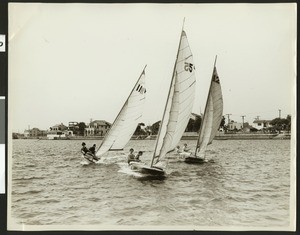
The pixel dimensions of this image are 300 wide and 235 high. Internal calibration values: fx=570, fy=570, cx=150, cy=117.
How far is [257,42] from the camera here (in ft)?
6.53

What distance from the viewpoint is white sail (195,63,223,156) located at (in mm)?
1979

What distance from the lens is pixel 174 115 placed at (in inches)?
79.0

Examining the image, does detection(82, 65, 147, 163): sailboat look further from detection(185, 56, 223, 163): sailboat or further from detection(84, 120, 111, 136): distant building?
detection(185, 56, 223, 163): sailboat

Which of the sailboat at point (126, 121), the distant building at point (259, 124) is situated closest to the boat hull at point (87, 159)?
the sailboat at point (126, 121)

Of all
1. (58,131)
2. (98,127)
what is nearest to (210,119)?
(98,127)

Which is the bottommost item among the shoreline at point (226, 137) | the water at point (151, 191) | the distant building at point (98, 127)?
the water at point (151, 191)

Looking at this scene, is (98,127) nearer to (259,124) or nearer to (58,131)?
(58,131)

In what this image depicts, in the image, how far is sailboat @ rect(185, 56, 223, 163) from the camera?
198cm

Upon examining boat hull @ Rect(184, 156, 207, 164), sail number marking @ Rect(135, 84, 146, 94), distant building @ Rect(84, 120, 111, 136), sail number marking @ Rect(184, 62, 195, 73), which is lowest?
boat hull @ Rect(184, 156, 207, 164)

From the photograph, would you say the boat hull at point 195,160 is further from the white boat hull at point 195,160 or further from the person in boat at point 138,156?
the person in boat at point 138,156

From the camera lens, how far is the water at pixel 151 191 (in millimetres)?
1971

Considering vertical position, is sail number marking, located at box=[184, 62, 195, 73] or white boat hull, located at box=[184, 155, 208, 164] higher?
sail number marking, located at box=[184, 62, 195, 73]

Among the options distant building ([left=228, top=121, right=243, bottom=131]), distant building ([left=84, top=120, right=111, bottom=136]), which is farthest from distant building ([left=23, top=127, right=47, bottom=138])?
distant building ([left=228, top=121, right=243, bottom=131])

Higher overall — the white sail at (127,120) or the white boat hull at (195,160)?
the white sail at (127,120)
